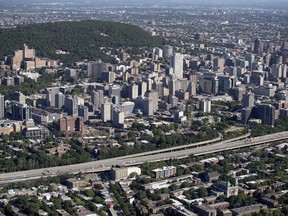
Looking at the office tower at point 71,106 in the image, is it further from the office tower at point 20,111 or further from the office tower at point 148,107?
the office tower at point 148,107

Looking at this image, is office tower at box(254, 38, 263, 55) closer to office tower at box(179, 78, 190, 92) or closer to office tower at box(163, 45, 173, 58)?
office tower at box(163, 45, 173, 58)

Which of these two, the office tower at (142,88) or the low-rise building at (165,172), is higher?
the office tower at (142,88)

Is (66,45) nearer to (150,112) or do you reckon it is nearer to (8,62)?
(8,62)

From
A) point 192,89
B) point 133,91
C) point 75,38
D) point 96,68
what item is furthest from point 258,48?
point 133,91

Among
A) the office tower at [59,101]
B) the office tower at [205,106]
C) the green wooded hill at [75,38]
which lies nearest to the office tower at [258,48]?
the green wooded hill at [75,38]

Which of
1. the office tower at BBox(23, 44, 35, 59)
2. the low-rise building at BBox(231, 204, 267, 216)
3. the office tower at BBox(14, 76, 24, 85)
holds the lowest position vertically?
the low-rise building at BBox(231, 204, 267, 216)

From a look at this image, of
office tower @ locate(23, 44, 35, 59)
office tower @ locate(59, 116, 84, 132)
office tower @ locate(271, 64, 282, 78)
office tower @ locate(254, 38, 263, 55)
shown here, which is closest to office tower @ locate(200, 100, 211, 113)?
office tower @ locate(59, 116, 84, 132)
